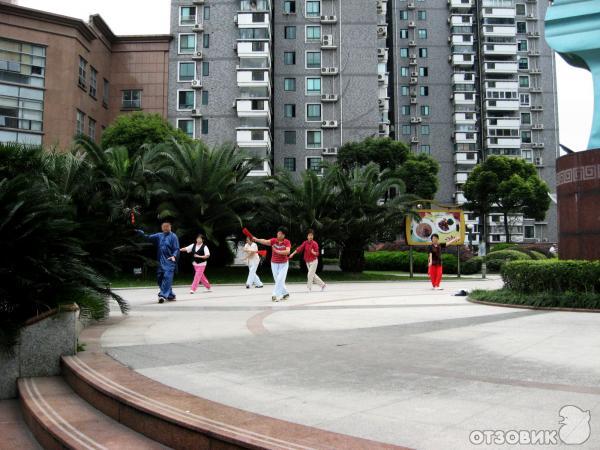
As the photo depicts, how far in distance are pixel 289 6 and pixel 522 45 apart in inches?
1547

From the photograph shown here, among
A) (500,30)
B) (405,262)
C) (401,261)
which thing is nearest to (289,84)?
(401,261)

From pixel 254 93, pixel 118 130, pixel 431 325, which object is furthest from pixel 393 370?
pixel 254 93

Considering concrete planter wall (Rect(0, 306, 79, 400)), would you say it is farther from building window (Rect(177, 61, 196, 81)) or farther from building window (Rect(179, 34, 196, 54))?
building window (Rect(179, 34, 196, 54))

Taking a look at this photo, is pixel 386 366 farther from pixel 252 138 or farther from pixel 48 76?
pixel 252 138

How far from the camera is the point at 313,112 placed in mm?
52125

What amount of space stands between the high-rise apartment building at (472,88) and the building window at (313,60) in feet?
76.0

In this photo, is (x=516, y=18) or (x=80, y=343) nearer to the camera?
(x=80, y=343)

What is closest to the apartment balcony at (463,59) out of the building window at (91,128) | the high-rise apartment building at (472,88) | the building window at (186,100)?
the high-rise apartment building at (472,88)

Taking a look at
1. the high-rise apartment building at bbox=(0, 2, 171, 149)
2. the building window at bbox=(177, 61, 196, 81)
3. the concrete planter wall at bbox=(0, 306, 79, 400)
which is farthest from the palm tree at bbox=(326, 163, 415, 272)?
the building window at bbox=(177, 61, 196, 81)

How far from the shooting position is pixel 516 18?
75.9 m

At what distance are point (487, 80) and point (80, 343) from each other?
75.9 m

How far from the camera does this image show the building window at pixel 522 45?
75875 mm

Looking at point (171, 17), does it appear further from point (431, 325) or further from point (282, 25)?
point (431, 325)

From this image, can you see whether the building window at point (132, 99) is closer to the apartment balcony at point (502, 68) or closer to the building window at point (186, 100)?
the building window at point (186, 100)
